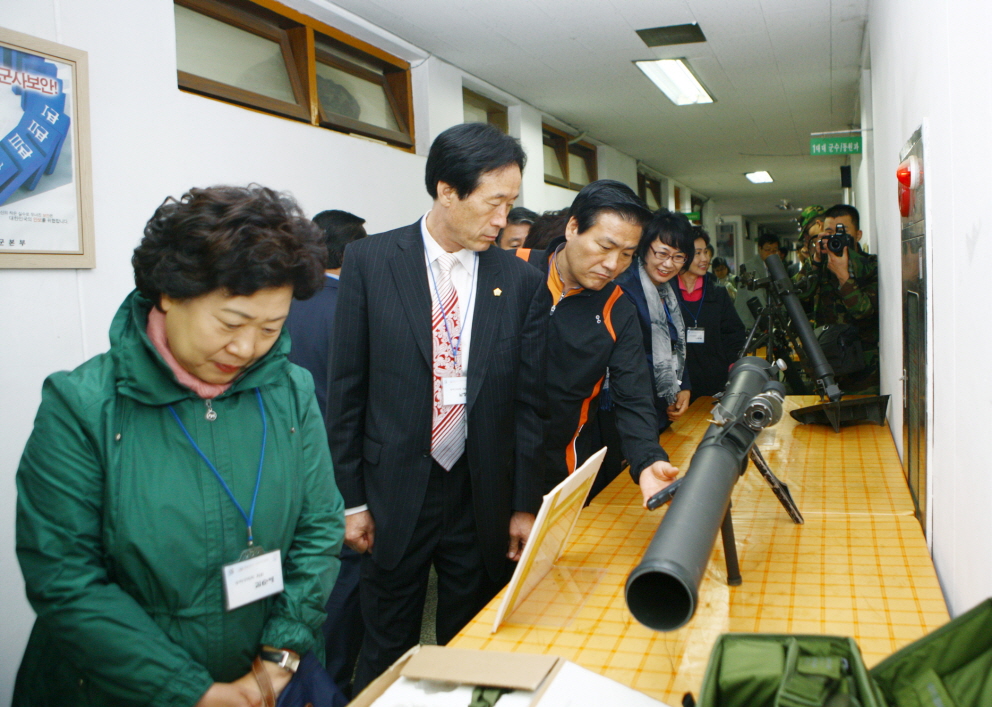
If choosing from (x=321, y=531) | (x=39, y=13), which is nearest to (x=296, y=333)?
(x=321, y=531)

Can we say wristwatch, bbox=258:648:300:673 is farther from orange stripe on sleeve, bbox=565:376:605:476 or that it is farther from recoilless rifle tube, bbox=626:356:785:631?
orange stripe on sleeve, bbox=565:376:605:476

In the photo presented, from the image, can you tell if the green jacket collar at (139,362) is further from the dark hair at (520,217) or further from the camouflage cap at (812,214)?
the camouflage cap at (812,214)

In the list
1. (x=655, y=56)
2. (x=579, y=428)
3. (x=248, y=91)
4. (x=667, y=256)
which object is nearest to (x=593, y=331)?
(x=579, y=428)

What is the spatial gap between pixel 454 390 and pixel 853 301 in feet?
7.39

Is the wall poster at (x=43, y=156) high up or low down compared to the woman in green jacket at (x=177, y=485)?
up

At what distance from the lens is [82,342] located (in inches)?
97.0

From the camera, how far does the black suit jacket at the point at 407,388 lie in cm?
162

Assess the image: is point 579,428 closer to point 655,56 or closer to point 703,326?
point 703,326

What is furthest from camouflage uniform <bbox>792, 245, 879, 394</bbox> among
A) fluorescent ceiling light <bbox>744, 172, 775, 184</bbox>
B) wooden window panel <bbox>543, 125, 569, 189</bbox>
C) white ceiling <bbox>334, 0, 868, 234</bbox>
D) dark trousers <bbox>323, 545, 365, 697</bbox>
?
fluorescent ceiling light <bbox>744, 172, 775, 184</bbox>

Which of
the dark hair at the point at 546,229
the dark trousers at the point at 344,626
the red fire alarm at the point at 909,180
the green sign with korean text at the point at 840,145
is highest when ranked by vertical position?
the green sign with korean text at the point at 840,145

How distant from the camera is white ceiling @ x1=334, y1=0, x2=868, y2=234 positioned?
409 centimetres

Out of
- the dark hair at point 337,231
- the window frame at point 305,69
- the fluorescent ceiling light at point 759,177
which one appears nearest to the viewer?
the dark hair at point 337,231

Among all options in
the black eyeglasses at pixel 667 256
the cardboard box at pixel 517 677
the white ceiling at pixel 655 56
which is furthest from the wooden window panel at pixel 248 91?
the cardboard box at pixel 517 677

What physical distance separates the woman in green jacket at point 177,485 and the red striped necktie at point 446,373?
0.50 metres
